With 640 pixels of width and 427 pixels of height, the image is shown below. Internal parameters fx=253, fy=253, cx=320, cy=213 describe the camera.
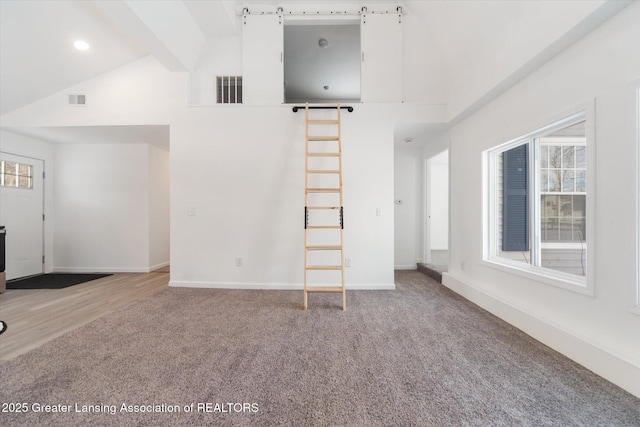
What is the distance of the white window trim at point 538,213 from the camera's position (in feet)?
5.77

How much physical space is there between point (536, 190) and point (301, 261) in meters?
2.70

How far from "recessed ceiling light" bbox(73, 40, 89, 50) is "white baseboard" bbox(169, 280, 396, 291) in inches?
127

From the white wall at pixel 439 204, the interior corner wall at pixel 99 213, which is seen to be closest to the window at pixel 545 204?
the white wall at pixel 439 204

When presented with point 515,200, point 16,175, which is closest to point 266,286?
point 515,200

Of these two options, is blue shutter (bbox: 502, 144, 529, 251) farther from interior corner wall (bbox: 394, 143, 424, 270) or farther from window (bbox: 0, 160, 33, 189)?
window (bbox: 0, 160, 33, 189)

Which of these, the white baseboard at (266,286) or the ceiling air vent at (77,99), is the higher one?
the ceiling air vent at (77,99)

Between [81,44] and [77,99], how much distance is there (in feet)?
2.87

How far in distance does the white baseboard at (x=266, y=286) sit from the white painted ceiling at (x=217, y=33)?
7.62 ft

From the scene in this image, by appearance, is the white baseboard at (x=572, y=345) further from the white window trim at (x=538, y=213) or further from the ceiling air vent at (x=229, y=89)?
the ceiling air vent at (x=229, y=89)

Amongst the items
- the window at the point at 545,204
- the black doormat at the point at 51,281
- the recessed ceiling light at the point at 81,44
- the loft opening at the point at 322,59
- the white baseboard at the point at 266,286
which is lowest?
the black doormat at the point at 51,281

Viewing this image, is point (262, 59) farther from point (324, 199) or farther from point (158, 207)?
point (158, 207)

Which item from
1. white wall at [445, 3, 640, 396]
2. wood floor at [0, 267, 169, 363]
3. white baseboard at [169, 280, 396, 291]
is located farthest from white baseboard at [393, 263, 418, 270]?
wood floor at [0, 267, 169, 363]

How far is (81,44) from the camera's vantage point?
3.16 meters

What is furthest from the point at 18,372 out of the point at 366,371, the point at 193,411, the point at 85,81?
the point at 85,81
